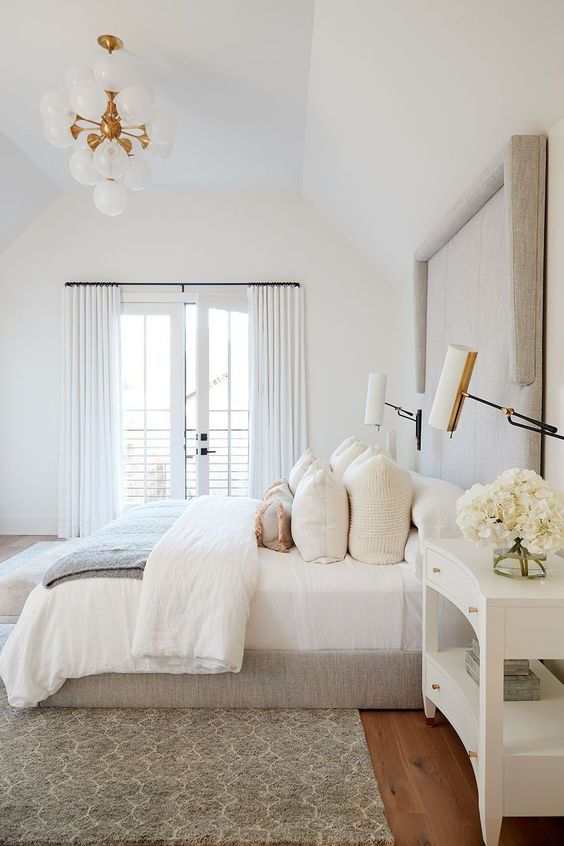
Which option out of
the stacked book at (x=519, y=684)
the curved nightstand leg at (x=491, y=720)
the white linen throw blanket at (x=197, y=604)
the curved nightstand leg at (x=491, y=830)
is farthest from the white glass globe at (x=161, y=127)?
the curved nightstand leg at (x=491, y=830)

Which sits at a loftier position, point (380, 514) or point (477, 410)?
point (477, 410)

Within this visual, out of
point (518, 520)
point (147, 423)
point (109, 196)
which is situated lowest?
point (518, 520)

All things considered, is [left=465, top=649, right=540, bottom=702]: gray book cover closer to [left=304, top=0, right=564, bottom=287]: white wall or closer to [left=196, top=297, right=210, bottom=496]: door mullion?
[left=304, top=0, right=564, bottom=287]: white wall

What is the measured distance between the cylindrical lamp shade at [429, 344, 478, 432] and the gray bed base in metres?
0.90

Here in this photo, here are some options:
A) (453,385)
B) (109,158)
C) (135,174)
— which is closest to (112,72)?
(109,158)

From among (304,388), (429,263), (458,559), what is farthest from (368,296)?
(458,559)

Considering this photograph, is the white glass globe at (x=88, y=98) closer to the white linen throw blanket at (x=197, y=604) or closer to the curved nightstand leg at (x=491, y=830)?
the white linen throw blanket at (x=197, y=604)

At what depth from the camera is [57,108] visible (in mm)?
2889

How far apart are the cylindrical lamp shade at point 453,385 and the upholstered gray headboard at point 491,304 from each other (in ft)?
0.66

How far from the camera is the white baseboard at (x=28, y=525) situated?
5.49 metres

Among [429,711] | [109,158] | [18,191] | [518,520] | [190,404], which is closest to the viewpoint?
[518,520]

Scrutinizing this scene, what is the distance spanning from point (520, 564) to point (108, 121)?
2709mm

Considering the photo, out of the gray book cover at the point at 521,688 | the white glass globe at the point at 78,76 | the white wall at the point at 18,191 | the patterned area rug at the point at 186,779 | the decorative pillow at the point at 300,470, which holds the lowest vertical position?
the patterned area rug at the point at 186,779

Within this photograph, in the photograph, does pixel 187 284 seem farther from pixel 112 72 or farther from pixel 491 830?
pixel 491 830
